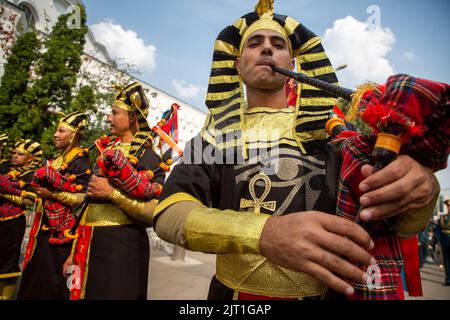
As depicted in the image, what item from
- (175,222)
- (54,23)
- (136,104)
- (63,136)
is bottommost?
(175,222)

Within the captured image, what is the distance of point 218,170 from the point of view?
1660mm

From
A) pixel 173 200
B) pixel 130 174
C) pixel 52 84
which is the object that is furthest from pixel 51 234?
pixel 52 84

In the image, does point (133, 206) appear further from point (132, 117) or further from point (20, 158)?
point (20, 158)

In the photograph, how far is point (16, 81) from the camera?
39.6 ft

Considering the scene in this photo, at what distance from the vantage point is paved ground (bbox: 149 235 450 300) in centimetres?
579

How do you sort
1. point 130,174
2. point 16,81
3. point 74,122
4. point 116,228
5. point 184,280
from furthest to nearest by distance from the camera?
1. point 16,81
2. point 184,280
3. point 74,122
4. point 116,228
5. point 130,174

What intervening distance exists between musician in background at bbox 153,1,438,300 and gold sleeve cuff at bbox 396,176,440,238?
0.07 feet

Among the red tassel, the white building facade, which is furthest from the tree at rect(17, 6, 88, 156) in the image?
the red tassel

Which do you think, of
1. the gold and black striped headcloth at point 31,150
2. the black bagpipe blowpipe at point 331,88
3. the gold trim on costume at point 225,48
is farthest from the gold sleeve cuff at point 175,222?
the gold and black striped headcloth at point 31,150

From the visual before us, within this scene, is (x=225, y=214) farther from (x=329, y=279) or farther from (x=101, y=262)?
(x=101, y=262)

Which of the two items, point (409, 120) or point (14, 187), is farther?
point (14, 187)

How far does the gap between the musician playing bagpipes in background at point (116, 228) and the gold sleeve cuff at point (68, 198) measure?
0.62 meters

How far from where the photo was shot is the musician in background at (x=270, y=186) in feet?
3.03

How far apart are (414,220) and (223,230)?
30.0 inches
